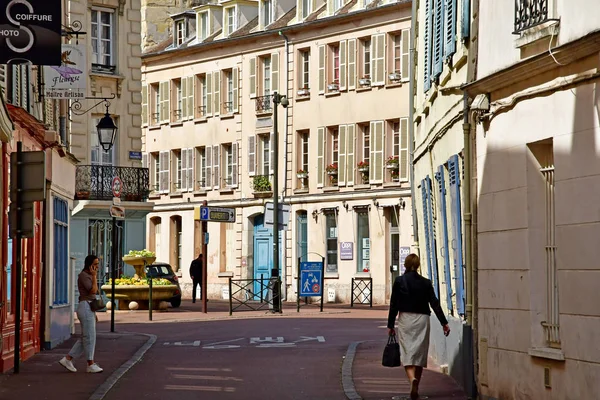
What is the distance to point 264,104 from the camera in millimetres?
Answer: 58844

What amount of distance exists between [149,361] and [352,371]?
3.66 metres

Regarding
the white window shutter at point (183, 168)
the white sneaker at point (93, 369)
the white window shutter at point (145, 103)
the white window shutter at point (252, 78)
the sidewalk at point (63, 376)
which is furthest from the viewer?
the white window shutter at point (145, 103)

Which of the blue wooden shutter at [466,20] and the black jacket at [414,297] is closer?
the black jacket at [414,297]

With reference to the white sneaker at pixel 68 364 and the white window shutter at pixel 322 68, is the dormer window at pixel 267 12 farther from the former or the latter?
the white sneaker at pixel 68 364

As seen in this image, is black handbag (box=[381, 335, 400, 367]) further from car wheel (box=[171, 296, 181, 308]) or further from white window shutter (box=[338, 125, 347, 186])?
white window shutter (box=[338, 125, 347, 186])

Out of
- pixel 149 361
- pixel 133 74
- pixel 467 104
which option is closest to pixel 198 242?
pixel 133 74

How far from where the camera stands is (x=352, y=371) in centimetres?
2078

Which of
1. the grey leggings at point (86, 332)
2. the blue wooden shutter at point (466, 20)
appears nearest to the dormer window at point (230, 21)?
the grey leggings at point (86, 332)

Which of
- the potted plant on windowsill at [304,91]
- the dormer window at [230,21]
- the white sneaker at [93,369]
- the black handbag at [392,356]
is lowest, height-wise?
the white sneaker at [93,369]

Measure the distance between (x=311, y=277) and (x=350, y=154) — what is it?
37.1 feet

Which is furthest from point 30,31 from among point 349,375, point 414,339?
point 349,375

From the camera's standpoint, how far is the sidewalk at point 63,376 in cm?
1739

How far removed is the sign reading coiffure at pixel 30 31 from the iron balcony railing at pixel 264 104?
4100 centimetres

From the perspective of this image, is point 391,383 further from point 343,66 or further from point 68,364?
point 343,66
